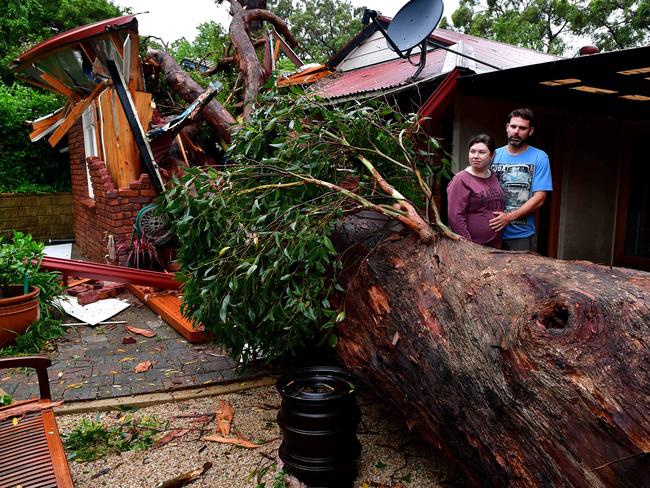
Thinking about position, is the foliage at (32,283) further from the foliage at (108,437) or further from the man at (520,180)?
the man at (520,180)

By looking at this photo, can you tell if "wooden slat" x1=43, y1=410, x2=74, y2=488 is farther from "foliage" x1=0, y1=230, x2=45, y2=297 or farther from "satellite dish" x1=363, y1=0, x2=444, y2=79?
"satellite dish" x1=363, y1=0, x2=444, y2=79

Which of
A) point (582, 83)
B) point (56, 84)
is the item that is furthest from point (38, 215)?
point (582, 83)

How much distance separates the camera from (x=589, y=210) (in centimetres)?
719

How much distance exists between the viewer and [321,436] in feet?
8.98

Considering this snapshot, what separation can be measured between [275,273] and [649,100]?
463 centimetres

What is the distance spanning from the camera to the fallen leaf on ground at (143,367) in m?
4.41

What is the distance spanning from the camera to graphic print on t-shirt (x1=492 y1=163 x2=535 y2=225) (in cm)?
366

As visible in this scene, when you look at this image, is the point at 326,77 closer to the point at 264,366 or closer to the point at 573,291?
the point at 264,366

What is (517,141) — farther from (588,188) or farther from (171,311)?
(588,188)

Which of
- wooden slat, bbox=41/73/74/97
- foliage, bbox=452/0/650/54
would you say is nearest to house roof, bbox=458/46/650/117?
wooden slat, bbox=41/73/74/97

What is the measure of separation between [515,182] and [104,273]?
15.2 ft

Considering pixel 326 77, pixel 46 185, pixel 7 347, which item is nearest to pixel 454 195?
pixel 7 347

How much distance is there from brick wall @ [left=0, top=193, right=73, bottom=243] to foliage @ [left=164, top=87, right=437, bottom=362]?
8.27 metres

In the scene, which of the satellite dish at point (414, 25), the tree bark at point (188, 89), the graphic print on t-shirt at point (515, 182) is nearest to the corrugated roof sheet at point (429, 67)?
the satellite dish at point (414, 25)
